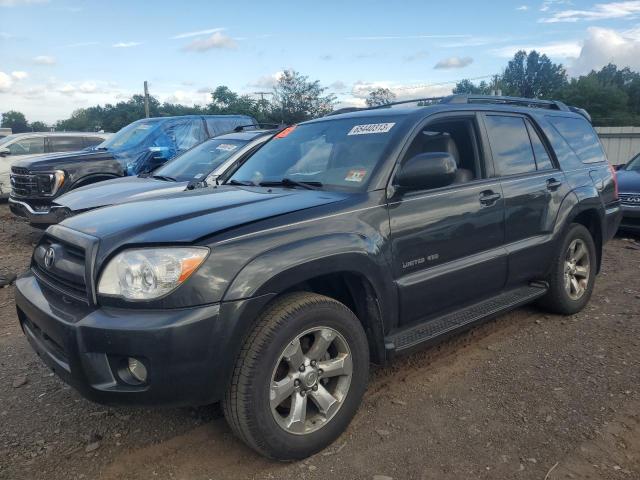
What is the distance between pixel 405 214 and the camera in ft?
10.5

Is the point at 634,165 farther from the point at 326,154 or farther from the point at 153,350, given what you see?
the point at 153,350

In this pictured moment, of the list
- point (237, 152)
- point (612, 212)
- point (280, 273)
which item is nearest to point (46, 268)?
point (280, 273)

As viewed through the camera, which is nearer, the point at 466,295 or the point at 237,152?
the point at 466,295

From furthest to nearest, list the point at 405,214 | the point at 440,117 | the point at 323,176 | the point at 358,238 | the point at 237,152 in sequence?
the point at 237,152, the point at 440,117, the point at 323,176, the point at 405,214, the point at 358,238

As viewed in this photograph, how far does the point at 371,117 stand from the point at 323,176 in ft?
2.06

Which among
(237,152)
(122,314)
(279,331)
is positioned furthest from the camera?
(237,152)

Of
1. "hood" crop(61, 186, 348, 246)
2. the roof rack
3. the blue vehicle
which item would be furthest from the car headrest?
the blue vehicle

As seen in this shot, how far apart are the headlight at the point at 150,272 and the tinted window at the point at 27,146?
12.7 m

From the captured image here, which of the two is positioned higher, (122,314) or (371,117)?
(371,117)

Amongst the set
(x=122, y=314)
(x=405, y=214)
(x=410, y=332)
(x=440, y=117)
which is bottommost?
(x=410, y=332)

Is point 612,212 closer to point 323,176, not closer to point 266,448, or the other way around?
point 323,176

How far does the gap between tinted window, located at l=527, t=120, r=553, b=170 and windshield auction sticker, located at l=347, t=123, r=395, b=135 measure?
5.12ft

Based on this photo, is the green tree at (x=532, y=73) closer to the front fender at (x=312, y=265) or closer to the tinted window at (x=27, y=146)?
the tinted window at (x=27, y=146)

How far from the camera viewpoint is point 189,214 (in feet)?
9.36
